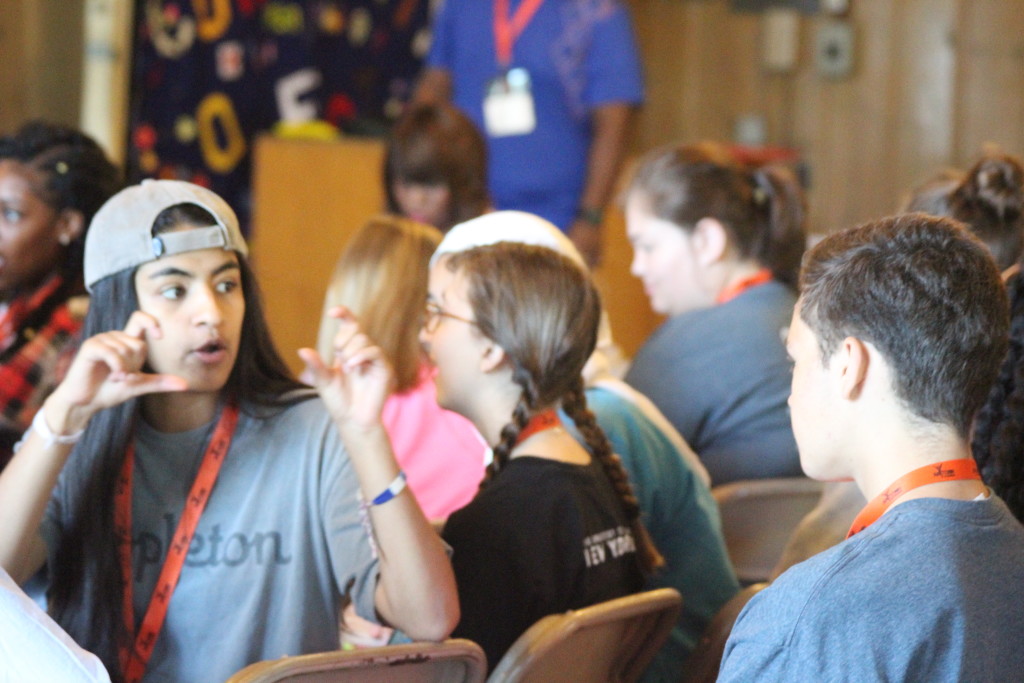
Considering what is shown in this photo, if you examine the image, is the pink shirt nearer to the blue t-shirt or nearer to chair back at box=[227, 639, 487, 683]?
chair back at box=[227, 639, 487, 683]

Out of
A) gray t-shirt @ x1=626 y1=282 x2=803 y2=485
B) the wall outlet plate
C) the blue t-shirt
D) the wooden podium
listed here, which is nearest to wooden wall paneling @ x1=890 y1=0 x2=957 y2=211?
the wall outlet plate

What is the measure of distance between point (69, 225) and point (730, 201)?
1.51 metres

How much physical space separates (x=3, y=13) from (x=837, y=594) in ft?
12.4

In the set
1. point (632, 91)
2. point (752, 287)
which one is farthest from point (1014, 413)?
point (632, 91)

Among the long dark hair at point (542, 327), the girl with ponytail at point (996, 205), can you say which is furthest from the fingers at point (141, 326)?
the girl with ponytail at point (996, 205)

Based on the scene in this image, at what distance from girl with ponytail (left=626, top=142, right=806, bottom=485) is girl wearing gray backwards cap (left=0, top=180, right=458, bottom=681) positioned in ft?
3.29

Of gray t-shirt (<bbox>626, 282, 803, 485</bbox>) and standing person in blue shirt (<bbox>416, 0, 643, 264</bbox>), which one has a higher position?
standing person in blue shirt (<bbox>416, 0, 643, 264</bbox>)

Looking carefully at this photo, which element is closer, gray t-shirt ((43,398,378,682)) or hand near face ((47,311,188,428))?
hand near face ((47,311,188,428))

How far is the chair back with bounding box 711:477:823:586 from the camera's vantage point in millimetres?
2021

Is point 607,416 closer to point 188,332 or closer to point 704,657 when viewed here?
point 704,657

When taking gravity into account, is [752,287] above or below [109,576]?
above

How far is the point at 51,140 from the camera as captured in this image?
226 cm

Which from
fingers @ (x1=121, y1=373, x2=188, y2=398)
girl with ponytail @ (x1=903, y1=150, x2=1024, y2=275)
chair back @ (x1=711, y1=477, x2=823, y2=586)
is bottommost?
chair back @ (x1=711, y1=477, x2=823, y2=586)

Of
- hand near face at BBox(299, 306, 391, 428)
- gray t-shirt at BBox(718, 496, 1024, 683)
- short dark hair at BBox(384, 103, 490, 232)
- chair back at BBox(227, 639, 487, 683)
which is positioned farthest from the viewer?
short dark hair at BBox(384, 103, 490, 232)
